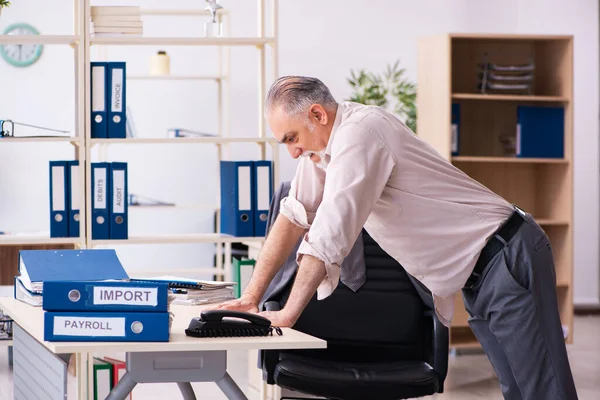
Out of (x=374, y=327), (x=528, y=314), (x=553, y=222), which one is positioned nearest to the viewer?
(x=528, y=314)

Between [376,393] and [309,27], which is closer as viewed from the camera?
[376,393]

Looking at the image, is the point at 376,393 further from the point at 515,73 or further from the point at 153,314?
the point at 515,73

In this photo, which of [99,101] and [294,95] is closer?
[294,95]

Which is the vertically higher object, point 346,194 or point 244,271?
point 346,194

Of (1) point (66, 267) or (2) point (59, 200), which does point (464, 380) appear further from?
(1) point (66, 267)

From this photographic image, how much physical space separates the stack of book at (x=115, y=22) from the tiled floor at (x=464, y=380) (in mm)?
1686

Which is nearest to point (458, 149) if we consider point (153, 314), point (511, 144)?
point (511, 144)

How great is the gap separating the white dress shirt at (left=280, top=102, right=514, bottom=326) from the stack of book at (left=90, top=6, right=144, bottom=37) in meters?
1.75

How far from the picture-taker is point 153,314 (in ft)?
5.56

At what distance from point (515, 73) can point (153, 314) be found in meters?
3.96

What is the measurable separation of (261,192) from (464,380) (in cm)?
166

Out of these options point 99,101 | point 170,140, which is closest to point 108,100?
point 99,101

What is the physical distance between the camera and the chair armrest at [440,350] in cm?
282

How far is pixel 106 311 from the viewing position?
1.69 metres
